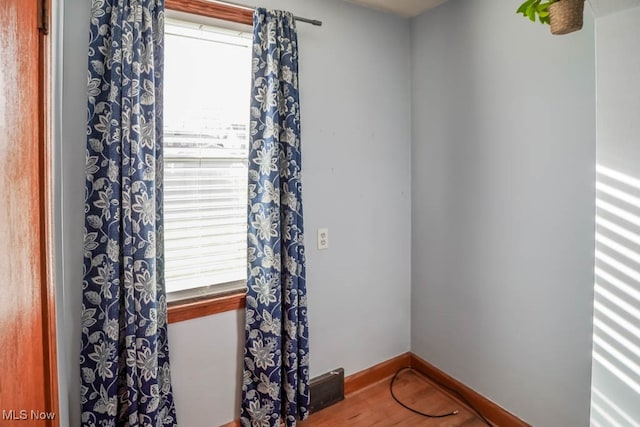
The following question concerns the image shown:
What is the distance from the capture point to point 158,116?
4.88 feet

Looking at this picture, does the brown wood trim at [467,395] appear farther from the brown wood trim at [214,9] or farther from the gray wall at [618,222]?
the brown wood trim at [214,9]

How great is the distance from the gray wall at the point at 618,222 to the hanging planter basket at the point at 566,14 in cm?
13

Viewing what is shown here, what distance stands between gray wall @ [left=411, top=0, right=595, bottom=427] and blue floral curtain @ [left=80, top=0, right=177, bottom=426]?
5.06ft

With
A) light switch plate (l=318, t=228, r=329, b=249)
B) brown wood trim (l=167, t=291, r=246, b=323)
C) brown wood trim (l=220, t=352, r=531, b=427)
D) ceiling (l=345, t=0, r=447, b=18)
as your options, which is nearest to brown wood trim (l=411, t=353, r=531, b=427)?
brown wood trim (l=220, t=352, r=531, b=427)

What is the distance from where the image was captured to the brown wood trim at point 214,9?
154cm

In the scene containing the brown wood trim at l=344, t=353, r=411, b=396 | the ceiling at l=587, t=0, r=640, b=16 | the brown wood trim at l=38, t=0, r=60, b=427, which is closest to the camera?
the brown wood trim at l=38, t=0, r=60, b=427

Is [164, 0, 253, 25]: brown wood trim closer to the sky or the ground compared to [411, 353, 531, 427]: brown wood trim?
closer to the sky

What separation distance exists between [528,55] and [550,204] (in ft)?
2.33

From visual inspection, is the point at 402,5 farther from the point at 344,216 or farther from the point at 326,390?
A: the point at 326,390

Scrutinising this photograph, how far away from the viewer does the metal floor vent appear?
1.99 meters

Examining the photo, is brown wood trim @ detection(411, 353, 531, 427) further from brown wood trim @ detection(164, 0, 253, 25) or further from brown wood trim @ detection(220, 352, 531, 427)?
brown wood trim @ detection(164, 0, 253, 25)

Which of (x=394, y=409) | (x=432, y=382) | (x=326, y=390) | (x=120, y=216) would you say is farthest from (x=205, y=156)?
(x=432, y=382)

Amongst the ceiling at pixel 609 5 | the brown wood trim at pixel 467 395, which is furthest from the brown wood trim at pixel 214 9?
the brown wood trim at pixel 467 395

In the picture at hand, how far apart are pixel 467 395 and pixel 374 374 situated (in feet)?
1.79
